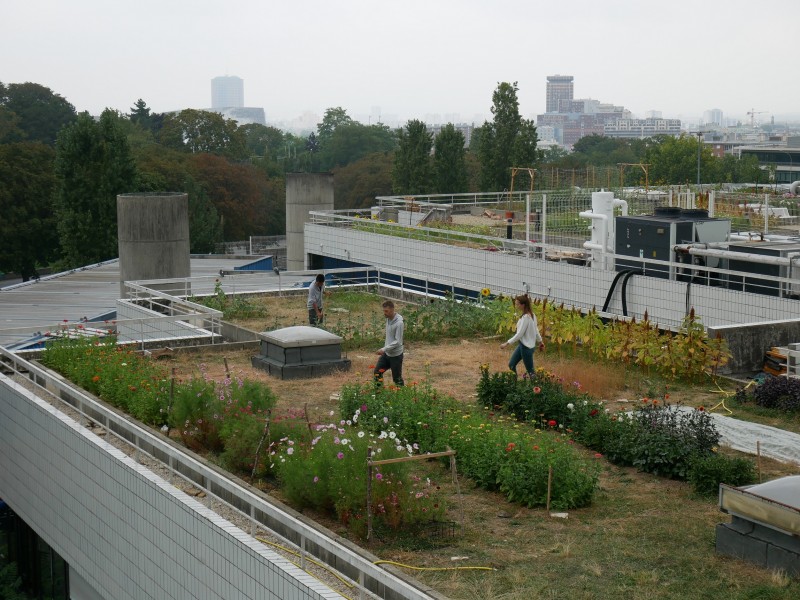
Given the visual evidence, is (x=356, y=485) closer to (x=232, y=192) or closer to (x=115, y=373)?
(x=115, y=373)

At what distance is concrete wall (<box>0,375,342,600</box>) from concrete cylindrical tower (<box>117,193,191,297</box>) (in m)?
15.6

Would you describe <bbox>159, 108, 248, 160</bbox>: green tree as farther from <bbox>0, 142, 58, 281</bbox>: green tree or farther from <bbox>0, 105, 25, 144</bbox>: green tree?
<bbox>0, 142, 58, 281</bbox>: green tree

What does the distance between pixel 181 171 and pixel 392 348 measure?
66490 millimetres

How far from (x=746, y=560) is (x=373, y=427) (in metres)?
5.34

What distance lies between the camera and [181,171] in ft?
262

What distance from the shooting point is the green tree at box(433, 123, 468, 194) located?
70250mm

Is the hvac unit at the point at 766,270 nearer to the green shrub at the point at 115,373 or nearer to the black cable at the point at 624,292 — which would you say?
the black cable at the point at 624,292

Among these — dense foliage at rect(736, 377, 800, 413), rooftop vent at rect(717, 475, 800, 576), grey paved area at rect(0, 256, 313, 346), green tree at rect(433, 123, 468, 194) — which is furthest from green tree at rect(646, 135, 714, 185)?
rooftop vent at rect(717, 475, 800, 576)

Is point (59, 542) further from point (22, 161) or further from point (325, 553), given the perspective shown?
point (22, 161)

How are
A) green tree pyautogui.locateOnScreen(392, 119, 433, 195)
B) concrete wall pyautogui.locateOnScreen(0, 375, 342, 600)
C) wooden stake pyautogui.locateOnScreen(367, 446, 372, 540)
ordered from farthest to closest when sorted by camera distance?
green tree pyautogui.locateOnScreen(392, 119, 433, 195), wooden stake pyautogui.locateOnScreen(367, 446, 372, 540), concrete wall pyautogui.locateOnScreen(0, 375, 342, 600)

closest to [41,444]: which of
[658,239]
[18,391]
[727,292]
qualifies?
[18,391]

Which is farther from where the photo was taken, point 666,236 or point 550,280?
point 550,280

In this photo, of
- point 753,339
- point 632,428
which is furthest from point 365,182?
point 632,428

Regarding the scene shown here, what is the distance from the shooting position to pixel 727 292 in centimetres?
2033
